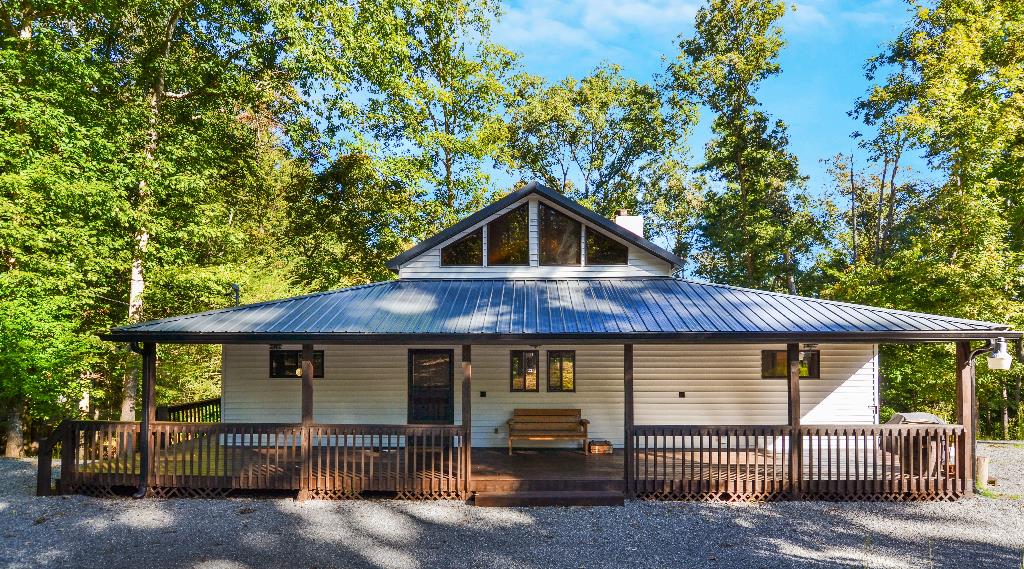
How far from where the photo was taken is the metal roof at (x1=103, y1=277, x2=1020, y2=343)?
7742mm

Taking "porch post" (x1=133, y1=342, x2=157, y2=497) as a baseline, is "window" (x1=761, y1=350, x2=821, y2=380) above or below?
above

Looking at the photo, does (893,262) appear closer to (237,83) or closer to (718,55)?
(718,55)

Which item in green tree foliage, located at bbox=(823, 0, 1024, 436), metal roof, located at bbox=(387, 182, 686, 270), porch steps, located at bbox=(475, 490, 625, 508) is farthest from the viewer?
green tree foliage, located at bbox=(823, 0, 1024, 436)

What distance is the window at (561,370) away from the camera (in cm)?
1046

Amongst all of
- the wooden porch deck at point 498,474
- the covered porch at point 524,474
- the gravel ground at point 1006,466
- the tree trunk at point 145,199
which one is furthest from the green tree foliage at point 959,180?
the tree trunk at point 145,199

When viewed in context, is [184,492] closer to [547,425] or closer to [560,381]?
[547,425]

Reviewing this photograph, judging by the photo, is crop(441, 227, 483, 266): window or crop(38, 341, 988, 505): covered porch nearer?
crop(38, 341, 988, 505): covered porch

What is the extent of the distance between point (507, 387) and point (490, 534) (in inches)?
161

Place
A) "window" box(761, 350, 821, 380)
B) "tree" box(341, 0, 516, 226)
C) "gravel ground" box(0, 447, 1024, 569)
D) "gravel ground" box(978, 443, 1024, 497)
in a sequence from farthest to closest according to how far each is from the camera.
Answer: "tree" box(341, 0, 516, 226)
"window" box(761, 350, 821, 380)
"gravel ground" box(978, 443, 1024, 497)
"gravel ground" box(0, 447, 1024, 569)

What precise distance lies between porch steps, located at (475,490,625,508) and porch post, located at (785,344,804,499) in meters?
2.78

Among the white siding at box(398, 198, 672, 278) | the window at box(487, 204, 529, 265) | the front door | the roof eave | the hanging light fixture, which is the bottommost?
the front door

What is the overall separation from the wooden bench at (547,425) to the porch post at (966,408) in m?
5.90

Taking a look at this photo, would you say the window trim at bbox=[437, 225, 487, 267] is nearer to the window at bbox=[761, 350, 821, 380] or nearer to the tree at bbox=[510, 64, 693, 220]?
the window at bbox=[761, 350, 821, 380]

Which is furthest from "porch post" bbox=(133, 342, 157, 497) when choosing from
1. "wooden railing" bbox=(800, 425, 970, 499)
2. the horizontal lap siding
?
"wooden railing" bbox=(800, 425, 970, 499)
